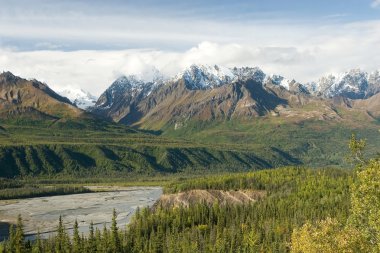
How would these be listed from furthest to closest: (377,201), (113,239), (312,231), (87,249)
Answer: (113,239), (87,249), (312,231), (377,201)

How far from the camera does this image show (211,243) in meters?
198

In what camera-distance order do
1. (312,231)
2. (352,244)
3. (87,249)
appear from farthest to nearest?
(87,249) < (312,231) < (352,244)

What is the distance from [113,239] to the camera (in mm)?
167750

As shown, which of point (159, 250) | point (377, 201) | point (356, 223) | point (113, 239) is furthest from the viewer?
point (159, 250)

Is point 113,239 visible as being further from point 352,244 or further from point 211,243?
point 352,244

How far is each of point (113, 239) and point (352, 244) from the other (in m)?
122

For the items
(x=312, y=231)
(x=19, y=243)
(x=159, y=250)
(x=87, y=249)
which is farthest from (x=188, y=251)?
(x=312, y=231)

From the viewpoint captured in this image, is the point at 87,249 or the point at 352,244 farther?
the point at 87,249

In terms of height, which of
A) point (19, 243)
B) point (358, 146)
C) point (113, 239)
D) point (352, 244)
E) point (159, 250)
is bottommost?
point (159, 250)

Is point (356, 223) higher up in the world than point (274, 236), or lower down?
higher up

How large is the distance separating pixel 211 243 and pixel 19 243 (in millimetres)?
88911

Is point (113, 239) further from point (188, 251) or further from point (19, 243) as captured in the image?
point (19, 243)

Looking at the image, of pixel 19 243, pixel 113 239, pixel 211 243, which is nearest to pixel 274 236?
pixel 211 243

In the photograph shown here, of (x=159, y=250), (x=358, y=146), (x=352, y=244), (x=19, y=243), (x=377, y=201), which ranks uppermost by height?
(x=358, y=146)
